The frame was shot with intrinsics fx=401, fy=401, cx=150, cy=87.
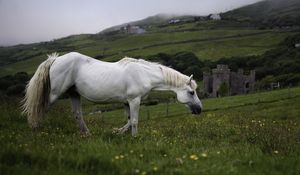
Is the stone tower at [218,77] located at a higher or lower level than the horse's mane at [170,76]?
lower

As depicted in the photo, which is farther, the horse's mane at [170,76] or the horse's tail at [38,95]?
the horse's mane at [170,76]

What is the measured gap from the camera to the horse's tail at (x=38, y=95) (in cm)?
1133

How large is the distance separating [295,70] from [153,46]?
82.1 meters

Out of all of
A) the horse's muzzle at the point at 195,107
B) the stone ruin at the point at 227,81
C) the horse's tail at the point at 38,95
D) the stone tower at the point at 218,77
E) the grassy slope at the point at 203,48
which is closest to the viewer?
the horse's tail at the point at 38,95

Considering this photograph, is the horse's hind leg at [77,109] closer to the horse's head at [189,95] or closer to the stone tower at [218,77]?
the horse's head at [189,95]

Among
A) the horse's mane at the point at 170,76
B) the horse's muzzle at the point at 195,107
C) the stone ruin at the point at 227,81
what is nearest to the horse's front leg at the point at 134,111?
the horse's mane at the point at 170,76

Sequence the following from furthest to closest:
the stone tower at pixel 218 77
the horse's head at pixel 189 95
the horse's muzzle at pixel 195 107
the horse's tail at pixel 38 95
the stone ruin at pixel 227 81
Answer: the stone ruin at pixel 227 81
the stone tower at pixel 218 77
the horse's muzzle at pixel 195 107
the horse's head at pixel 189 95
the horse's tail at pixel 38 95

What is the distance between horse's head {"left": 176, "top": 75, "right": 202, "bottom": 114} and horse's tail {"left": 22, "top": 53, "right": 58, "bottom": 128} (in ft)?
13.0

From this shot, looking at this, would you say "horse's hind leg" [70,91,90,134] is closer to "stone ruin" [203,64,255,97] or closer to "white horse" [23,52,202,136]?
"white horse" [23,52,202,136]

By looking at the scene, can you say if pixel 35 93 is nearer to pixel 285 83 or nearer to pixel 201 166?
pixel 201 166

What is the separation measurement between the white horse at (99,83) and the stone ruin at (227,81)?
103 metres

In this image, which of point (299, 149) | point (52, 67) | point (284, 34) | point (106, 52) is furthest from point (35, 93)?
point (284, 34)

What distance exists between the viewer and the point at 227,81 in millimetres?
119688

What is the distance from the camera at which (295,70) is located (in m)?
121
